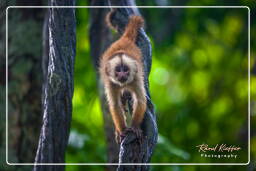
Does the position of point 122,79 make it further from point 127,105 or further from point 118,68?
point 127,105

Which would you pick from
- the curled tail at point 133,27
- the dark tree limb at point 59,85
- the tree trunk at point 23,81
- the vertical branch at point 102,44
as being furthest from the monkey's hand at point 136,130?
the tree trunk at point 23,81

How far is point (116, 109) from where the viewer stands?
3893 millimetres

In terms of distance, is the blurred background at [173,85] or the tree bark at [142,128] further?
the blurred background at [173,85]

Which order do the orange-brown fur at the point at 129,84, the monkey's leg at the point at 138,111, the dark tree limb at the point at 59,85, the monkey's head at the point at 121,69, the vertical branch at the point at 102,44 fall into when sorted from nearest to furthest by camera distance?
the dark tree limb at the point at 59,85 < the monkey's leg at the point at 138,111 < the orange-brown fur at the point at 129,84 < the monkey's head at the point at 121,69 < the vertical branch at the point at 102,44

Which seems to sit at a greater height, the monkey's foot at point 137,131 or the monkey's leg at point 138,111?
the monkey's leg at point 138,111

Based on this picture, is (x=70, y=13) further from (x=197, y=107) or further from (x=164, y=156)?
(x=197, y=107)

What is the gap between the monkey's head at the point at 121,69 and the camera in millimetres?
3697

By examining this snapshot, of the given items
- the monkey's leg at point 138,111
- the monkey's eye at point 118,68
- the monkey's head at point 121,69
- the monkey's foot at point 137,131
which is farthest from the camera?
the monkey's eye at point 118,68

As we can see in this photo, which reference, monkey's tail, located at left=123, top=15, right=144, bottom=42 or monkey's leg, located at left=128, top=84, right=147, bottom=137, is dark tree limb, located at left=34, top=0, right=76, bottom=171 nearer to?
monkey's leg, located at left=128, top=84, right=147, bottom=137

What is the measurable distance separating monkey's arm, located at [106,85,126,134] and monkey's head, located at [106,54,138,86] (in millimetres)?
86

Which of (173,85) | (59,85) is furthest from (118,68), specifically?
(173,85)

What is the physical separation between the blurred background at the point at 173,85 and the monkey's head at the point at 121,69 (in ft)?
1.30

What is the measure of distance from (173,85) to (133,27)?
6.53 feet

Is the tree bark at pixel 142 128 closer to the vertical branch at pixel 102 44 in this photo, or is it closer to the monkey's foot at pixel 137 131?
the monkey's foot at pixel 137 131
